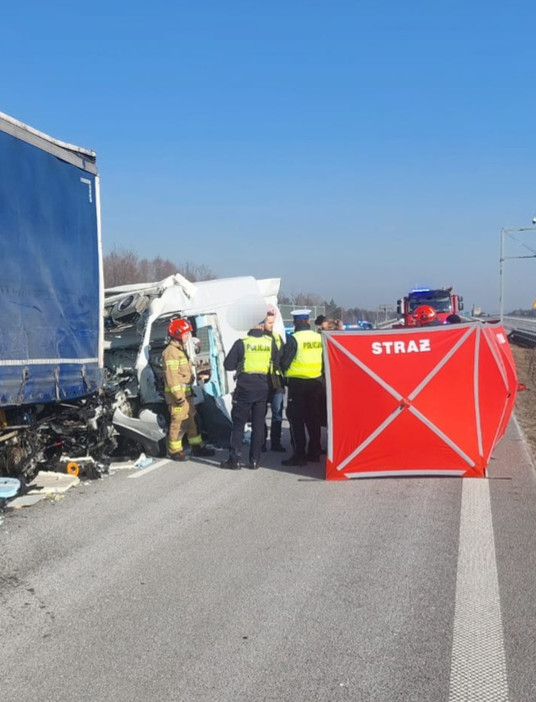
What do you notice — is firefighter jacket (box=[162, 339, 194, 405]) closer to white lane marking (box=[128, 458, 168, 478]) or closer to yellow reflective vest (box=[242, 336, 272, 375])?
white lane marking (box=[128, 458, 168, 478])

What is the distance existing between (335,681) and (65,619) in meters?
1.65

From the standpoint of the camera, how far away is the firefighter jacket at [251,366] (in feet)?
26.5

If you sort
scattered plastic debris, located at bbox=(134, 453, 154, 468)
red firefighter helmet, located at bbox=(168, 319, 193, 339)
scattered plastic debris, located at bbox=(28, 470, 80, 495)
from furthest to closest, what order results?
red firefighter helmet, located at bbox=(168, 319, 193, 339)
scattered plastic debris, located at bbox=(134, 453, 154, 468)
scattered plastic debris, located at bbox=(28, 470, 80, 495)

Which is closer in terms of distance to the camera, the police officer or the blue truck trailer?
the blue truck trailer

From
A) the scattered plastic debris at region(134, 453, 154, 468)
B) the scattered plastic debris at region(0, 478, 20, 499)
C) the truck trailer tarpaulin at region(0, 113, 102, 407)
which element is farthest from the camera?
Result: the scattered plastic debris at region(134, 453, 154, 468)

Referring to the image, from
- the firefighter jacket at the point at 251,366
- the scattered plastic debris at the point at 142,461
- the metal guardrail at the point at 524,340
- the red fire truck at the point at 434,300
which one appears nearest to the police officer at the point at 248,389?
the firefighter jacket at the point at 251,366

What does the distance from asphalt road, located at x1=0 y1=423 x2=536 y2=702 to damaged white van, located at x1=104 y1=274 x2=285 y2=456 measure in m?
1.89

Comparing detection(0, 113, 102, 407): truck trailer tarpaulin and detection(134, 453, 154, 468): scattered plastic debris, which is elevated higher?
detection(0, 113, 102, 407): truck trailer tarpaulin

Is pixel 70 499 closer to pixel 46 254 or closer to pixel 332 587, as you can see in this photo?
pixel 46 254

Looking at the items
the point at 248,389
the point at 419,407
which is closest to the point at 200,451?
the point at 248,389

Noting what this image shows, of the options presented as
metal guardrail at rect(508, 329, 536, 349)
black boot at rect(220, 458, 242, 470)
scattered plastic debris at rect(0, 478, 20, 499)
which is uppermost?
scattered plastic debris at rect(0, 478, 20, 499)

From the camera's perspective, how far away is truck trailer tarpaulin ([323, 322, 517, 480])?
7160 mm

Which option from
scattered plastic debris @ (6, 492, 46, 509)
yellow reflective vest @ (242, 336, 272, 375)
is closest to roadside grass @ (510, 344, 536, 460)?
yellow reflective vest @ (242, 336, 272, 375)

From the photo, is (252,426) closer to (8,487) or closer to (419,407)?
(419,407)
